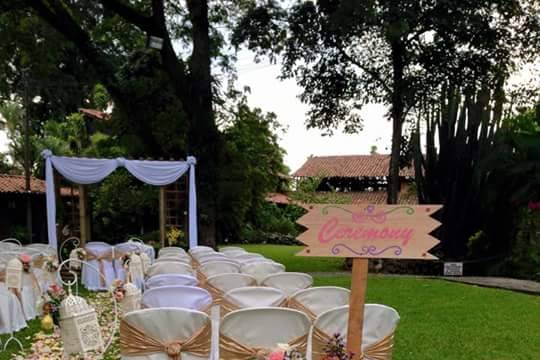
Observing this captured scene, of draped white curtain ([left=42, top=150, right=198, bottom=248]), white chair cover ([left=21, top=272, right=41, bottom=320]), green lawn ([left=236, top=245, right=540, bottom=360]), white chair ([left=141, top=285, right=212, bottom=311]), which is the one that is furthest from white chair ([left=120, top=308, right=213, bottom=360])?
draped white curtain ([left=42, top=150, right=198, bottom=248])

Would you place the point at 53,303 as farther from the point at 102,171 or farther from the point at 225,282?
the point at 102,171

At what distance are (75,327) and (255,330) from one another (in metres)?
1.29

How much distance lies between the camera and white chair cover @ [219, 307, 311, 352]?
10.6 feet

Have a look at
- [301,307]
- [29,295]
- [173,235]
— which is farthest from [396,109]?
[301,307]

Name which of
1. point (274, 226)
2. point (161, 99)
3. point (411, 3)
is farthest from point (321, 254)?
point (274, 226)

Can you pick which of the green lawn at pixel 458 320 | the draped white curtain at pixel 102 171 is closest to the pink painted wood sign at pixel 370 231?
the green lawn at pixel 458 320

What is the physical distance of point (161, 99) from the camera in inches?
569

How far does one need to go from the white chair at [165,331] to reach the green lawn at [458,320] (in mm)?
2448

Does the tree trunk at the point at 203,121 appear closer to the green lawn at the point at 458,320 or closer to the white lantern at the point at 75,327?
the green lawn at the point at 458,320

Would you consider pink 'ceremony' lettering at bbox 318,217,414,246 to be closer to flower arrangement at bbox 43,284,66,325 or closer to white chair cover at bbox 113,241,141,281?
flower arrangement at bbox 43,284,66,325

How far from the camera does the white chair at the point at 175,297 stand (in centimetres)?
439

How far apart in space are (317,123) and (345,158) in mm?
19776

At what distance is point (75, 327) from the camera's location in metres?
3.64

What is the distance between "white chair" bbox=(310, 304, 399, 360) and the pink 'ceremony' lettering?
31.9 inches
